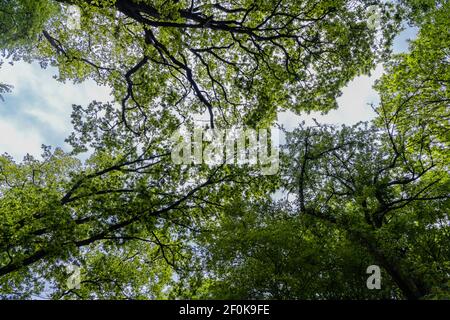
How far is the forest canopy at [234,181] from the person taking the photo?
516 inches

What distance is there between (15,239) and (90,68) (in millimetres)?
9995

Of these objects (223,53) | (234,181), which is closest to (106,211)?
(234,181)

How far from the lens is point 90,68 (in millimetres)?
18188

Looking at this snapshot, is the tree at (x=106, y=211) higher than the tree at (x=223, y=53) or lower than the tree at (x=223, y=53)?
lower

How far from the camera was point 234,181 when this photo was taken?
49.0 feet

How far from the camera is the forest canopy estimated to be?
1312cm

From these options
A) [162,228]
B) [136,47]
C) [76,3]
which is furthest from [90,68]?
[162,228]

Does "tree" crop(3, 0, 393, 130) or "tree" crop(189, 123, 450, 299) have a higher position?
"tree" crop(3, 0, 393, 130)

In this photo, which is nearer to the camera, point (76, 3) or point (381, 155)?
point (76, 3)

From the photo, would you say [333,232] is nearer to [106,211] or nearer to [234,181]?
[234,181]

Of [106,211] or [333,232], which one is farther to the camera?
[333,232]
